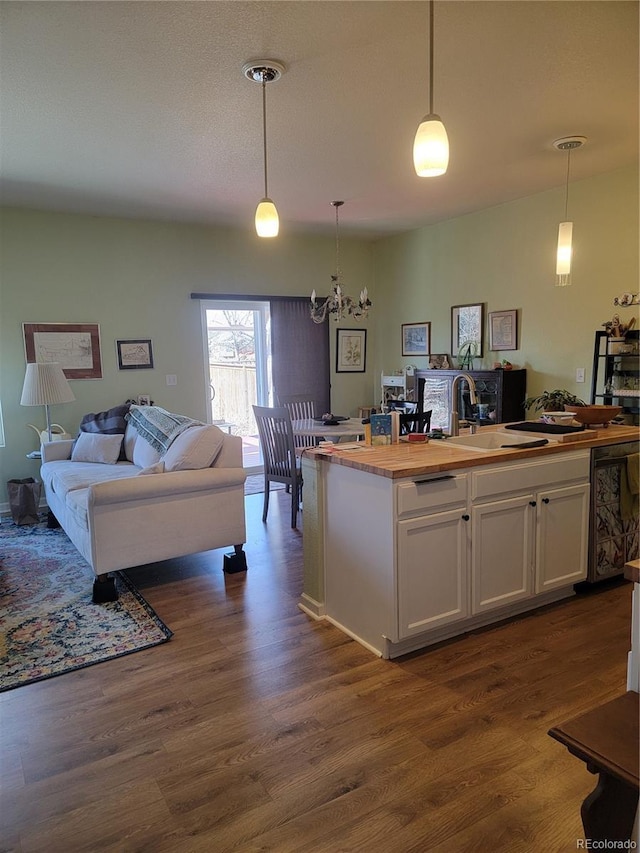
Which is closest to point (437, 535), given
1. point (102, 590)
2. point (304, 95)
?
point (102, 590)

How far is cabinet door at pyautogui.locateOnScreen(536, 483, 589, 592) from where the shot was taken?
293cm

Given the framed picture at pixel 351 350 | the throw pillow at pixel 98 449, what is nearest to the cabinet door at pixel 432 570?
the throw pillow at pixel 98 449

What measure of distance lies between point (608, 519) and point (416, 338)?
3594 mm

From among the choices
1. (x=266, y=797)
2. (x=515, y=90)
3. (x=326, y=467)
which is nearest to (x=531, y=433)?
(x=326, y=467)

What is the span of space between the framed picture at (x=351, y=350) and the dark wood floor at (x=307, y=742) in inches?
170

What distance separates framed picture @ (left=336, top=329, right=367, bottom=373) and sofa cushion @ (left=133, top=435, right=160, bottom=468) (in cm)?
302

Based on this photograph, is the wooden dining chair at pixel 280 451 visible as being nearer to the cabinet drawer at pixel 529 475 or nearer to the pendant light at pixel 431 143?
the cabinet drawer at pixel 529 475

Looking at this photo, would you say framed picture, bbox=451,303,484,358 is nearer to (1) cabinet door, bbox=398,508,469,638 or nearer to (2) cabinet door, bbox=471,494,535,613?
(2) cabinet door, bbox=471,494,535,613

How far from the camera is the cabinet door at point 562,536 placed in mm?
2926

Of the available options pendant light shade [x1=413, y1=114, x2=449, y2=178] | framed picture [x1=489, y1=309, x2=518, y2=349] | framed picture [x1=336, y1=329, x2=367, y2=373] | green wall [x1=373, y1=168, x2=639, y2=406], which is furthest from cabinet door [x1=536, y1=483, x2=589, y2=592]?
framed picture [x1=336, y1=329, x2=367, y2=373]

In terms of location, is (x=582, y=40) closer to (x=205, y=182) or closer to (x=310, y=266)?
(x=205, y=182)

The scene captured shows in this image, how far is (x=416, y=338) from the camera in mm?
6406

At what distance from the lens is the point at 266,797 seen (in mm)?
1786

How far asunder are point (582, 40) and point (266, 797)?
3.28 metres
